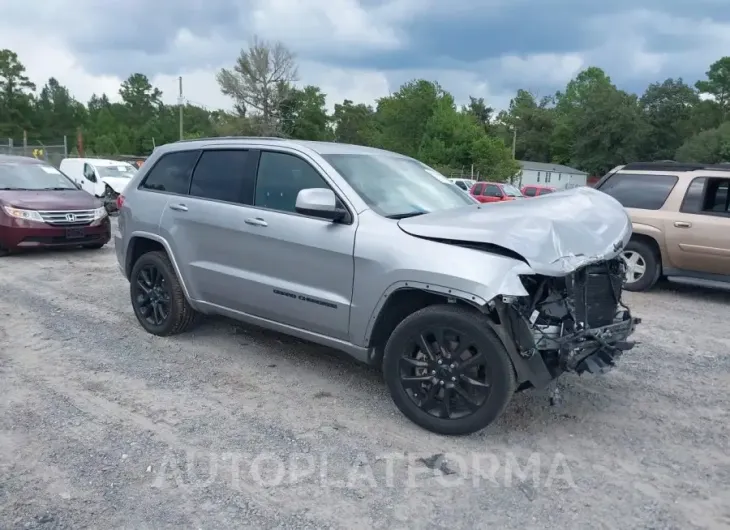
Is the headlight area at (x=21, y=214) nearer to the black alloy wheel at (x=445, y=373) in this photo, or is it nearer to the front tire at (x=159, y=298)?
the front tire at (x=159, y=298)

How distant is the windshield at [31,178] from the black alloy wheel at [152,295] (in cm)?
568

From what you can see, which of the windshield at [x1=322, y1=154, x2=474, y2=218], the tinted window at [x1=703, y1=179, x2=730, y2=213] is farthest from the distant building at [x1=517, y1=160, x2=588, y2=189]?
the windshield at [x1=322, y1=154, x2=474, y2=218]

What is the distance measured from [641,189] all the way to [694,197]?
697 mm

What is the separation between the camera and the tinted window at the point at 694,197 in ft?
25.9

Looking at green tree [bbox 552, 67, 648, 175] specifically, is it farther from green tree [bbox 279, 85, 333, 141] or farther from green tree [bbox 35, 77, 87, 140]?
green tree [bbox 35, 77, 87, 140]

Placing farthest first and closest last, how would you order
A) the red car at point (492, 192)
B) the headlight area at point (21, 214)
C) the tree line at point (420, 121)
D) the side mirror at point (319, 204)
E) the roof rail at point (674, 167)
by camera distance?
the tree line at point (420, 121)
the red car at point (492, 192)
the headlight area at point (21, 214)
the roof rail at point (674, 167)
the side mirror at point (319, 204)

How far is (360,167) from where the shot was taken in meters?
4.59

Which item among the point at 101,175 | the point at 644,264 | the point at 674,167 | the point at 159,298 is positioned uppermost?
the point at 674,167

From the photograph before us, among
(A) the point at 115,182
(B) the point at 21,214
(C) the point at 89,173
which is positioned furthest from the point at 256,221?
(C) the point at 89,173

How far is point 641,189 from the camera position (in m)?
8.41

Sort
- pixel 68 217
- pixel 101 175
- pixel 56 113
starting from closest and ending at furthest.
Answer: pixel 68 217 → pixel 101 175 → pixel 56 113

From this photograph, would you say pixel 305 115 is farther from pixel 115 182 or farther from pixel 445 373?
pixel 445 373

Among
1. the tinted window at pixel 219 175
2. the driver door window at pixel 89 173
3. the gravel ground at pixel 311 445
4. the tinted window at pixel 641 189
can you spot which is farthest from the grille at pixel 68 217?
the driver door window at pixel 89 173

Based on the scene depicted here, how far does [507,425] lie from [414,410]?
0.64 meters
